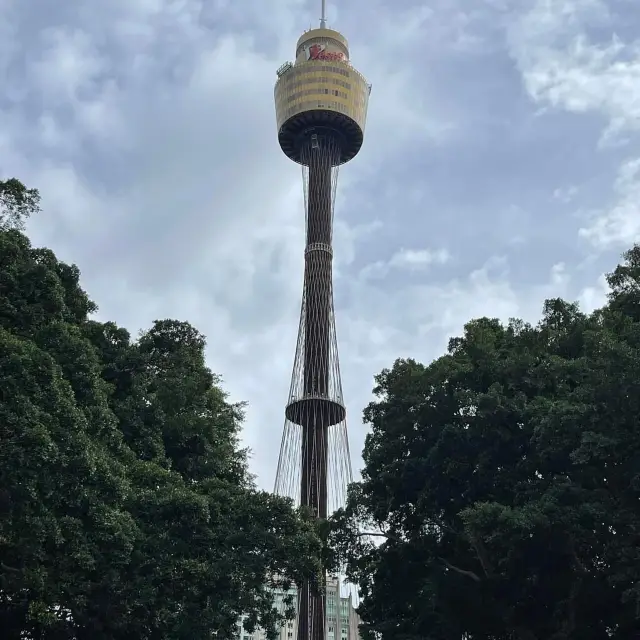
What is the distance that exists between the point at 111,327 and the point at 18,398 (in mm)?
9135

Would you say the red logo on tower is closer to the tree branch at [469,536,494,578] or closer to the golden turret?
the golden turret

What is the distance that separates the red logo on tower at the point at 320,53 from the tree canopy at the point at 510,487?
Result: 1333 inches

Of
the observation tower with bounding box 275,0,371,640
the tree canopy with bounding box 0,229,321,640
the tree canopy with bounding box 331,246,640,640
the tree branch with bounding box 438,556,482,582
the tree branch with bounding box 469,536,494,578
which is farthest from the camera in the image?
the observation tower with bounding box 275,0,371,640

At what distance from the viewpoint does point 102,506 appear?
2194 cm

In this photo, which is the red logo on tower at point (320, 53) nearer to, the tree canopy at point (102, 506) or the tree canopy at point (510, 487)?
the tree canopy at point (510, 487)

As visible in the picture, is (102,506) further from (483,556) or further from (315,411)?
(315,411)

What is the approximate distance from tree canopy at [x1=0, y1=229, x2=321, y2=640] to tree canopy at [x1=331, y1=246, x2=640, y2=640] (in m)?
4.43

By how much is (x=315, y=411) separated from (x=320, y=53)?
25938 mm

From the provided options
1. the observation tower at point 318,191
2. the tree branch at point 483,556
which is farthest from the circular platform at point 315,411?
the tree branch at point 483,556

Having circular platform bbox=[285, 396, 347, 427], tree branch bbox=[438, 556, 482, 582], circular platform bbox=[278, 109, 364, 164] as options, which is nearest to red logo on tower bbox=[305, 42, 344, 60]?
circular platform bbox=[278, 109, 364, 164]

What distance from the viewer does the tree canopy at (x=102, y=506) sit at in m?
20.6

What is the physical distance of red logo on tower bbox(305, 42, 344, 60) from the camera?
61.4m

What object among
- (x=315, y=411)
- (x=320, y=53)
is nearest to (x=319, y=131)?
(x=320, y=53)

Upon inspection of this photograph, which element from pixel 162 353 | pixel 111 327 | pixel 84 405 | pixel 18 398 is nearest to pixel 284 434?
pixel 162 353
